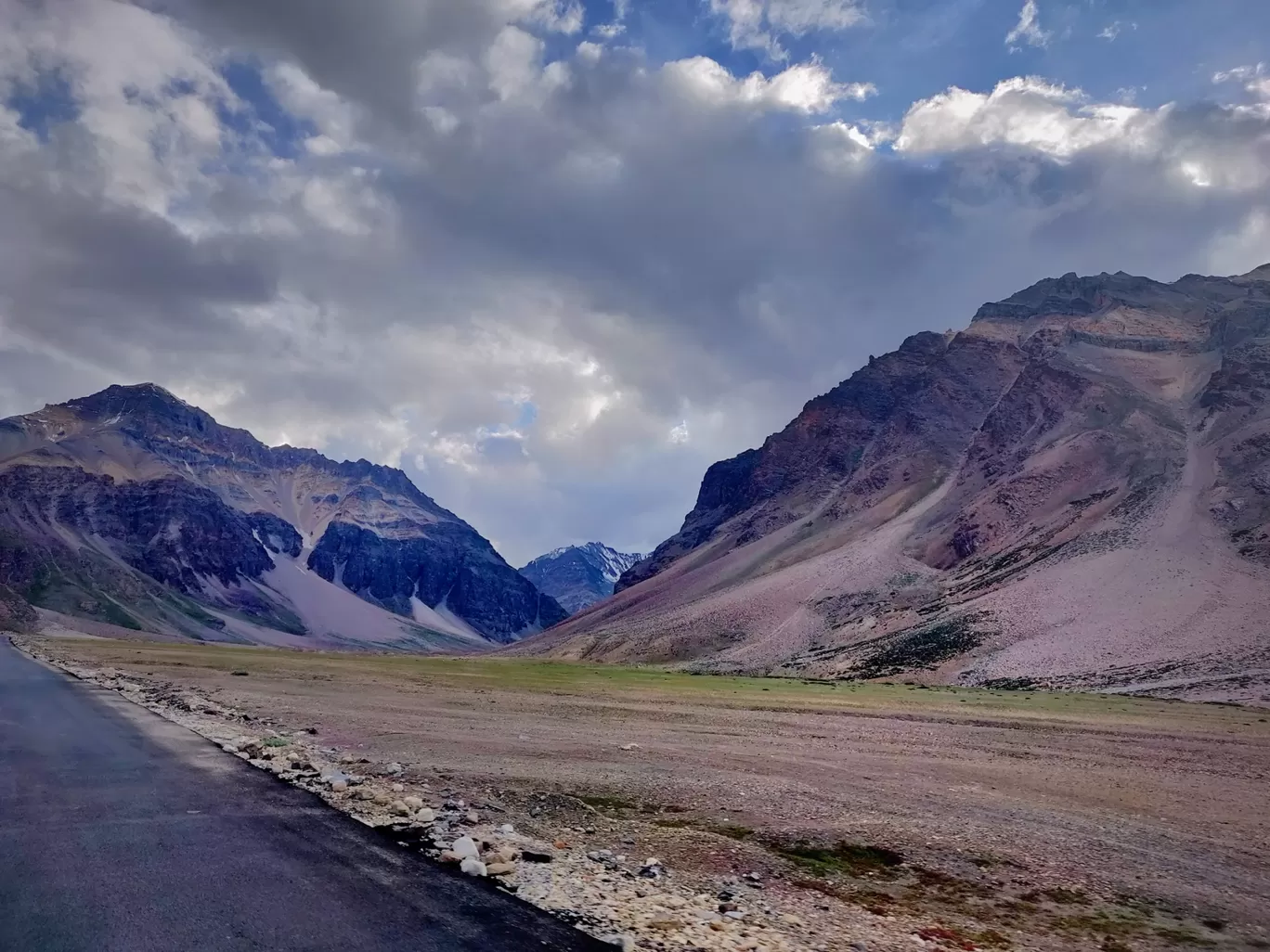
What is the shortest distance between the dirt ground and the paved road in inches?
116

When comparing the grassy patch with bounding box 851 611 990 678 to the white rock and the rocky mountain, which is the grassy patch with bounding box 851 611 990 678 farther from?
the white rock

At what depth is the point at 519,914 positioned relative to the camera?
9703 mm

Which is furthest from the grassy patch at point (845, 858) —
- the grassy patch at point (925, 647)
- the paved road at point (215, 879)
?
the grassy patch at point (925, 647)

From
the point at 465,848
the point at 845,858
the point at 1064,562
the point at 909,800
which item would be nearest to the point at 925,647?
the point at 1064,562

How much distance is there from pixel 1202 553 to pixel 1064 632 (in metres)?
28.1

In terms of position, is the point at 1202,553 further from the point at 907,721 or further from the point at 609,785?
the point at 609,785

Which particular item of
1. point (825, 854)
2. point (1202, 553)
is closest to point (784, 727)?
point (825, 854)

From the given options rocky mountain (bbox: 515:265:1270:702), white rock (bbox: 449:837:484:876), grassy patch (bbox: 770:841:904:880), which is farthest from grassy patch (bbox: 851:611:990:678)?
white rock (bbox: 449:837:484:876)

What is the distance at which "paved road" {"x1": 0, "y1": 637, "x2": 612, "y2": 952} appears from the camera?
28.4ft

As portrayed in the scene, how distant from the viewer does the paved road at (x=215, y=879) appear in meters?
8.66

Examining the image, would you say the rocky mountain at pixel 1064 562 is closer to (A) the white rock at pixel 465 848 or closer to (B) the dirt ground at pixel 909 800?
(B) the dirt ground at pixel 909 800

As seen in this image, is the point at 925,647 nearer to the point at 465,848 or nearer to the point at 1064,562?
the point at 1064,562

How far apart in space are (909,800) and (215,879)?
695 inches

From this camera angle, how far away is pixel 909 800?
21.2 meters
